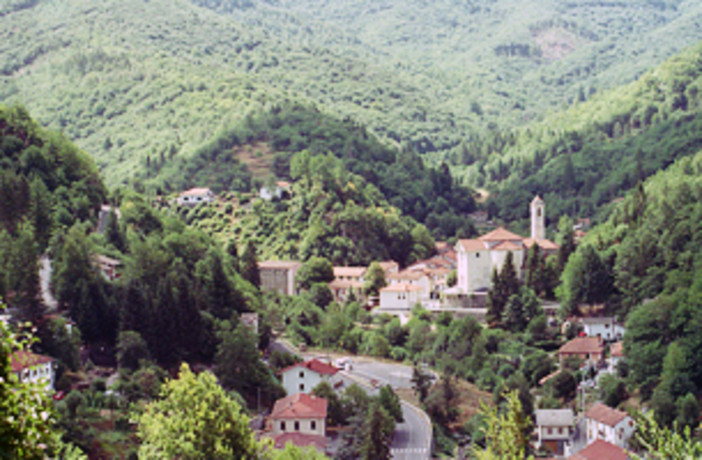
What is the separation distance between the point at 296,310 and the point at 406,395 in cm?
1916

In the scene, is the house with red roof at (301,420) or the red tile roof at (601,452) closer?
the red tile roof at (601,452)

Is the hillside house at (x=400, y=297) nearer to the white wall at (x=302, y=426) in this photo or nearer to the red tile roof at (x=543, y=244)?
the red tile roof at (x=543, y=244)

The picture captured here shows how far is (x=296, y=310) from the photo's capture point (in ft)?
261

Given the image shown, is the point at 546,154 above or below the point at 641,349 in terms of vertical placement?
above

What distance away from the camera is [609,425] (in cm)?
5197

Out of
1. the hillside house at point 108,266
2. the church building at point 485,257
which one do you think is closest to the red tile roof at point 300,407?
the hillside house at point 108,266

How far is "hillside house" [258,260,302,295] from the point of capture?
287ft

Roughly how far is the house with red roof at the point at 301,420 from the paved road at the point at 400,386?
146 inches

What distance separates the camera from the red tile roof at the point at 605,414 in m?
52.2

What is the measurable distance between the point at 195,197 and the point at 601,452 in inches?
2709

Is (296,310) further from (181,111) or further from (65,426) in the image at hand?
(181,111)

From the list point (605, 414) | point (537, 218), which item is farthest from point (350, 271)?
point (605, 414)

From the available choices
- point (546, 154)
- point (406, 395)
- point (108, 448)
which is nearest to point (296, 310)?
point (406, 395)

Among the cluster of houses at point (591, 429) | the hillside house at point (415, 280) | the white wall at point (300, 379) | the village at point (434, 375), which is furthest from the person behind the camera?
the hillside house at point (415, 280)
